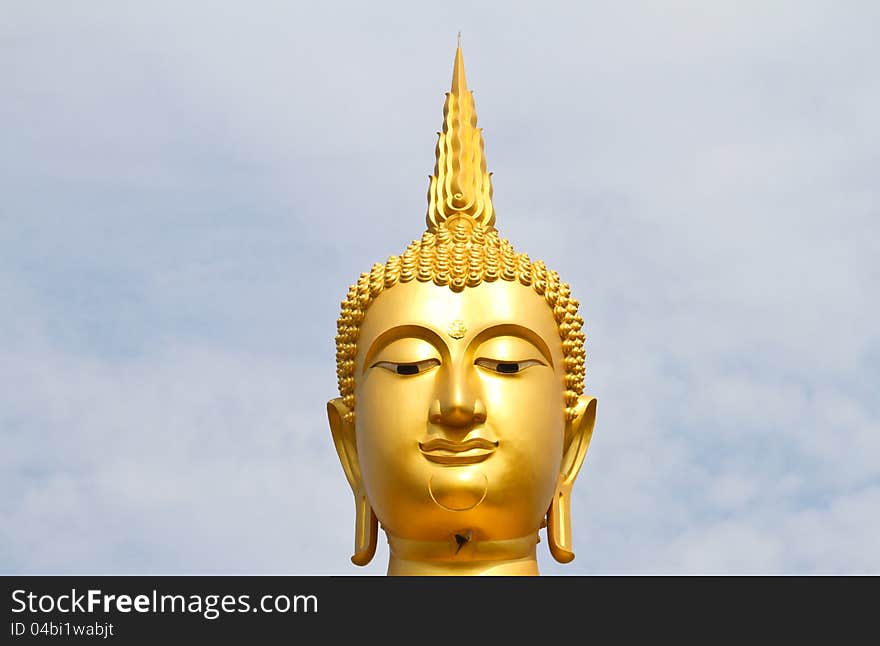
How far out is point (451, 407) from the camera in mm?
11906

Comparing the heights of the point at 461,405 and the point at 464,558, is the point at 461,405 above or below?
above

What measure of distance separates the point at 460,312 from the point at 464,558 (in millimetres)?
1731

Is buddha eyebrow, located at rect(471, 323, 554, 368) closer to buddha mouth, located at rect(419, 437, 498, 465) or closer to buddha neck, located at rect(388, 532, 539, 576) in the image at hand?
buddha mouth, located at rect(419, 437, 498, 465)

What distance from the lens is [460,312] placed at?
12.3 metres

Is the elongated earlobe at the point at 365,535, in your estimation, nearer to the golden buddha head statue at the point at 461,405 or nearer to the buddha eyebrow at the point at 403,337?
the golden buddha head statue at the point at 461,405

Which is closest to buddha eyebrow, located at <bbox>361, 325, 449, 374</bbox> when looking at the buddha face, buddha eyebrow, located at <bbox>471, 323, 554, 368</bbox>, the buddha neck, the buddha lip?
the buddha face

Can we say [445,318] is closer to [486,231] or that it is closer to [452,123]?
[486,231]

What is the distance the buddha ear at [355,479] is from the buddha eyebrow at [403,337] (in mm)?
686

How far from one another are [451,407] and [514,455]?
1.92ft

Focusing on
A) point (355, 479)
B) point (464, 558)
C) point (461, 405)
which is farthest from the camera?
point (355, 479)

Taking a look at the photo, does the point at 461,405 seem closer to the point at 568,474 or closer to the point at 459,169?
the point at 568,474

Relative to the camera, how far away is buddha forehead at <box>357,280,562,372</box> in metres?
12.3

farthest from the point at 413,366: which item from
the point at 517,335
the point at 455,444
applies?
the point at 517,335
